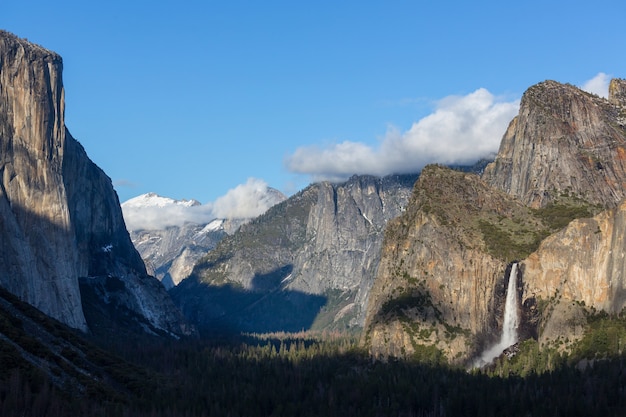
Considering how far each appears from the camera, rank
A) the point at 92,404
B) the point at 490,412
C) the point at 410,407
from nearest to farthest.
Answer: the point at 92,404
the point at 490,412
the point at 410,407

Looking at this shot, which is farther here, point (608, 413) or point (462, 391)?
point (462, 391)

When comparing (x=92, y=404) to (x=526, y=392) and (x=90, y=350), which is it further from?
(x=526, y=392)

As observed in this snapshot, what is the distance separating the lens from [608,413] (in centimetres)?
15750

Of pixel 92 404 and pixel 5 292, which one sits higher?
Result: pixel 5 292

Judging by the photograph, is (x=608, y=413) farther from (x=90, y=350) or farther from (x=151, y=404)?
(x=90, y=350)

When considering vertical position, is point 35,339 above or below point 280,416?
above

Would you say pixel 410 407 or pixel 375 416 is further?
pixel 410 407

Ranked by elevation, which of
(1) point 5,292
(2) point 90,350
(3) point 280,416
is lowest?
(3) point 280,416

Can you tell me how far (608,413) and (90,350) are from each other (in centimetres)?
11710

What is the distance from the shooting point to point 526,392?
178625mm

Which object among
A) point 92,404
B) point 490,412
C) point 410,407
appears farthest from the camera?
point 410,407

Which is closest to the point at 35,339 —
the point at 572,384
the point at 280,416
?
the point at 280,416

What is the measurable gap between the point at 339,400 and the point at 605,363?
63017 millimetres

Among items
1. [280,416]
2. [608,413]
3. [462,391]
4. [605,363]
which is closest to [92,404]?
[280,416]
